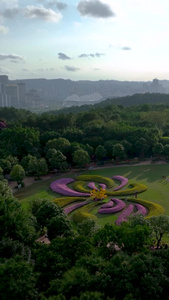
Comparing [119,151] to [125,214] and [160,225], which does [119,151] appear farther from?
[160,225]

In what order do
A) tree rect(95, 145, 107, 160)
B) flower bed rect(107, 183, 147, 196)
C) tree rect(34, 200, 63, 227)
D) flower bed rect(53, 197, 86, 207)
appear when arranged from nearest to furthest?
1. tree rect(34, 200, 63, 227)
2. flower bed rect(53, 197, 86, 207)
3. flower bed rect(107, 183, 147, 196)
4. tree rect(95, 145, 107, 160)

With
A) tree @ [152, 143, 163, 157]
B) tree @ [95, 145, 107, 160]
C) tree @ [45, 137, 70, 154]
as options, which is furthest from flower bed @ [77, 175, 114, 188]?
tree @ [152, 143, 163, 157]

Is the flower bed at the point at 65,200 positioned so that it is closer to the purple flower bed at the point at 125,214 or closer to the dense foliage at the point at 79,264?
the purple flower bed at the point at 125,214

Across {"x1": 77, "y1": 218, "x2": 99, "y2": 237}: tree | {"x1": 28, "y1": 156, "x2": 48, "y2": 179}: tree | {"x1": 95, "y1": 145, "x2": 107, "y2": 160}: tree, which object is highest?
{"x1": 95, "y1": 145, "x2": 107, "y2": 160}: tree

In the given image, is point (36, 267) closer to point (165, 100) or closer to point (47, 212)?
point (47, 212)

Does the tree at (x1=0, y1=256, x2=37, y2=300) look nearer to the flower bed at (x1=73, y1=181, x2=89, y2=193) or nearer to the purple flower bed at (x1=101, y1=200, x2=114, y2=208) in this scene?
the purple flower bed at (x1=101, y1=200, x2=114, y2=208)

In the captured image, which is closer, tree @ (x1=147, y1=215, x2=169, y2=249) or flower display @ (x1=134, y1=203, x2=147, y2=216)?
tree @ (x1=147, y1=215, x2=169, y2=249)

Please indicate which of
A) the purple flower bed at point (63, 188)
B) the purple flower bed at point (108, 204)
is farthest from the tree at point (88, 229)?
the purple flower bed at point (63, 188)

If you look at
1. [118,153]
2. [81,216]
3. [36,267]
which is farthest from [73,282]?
[118,153]
